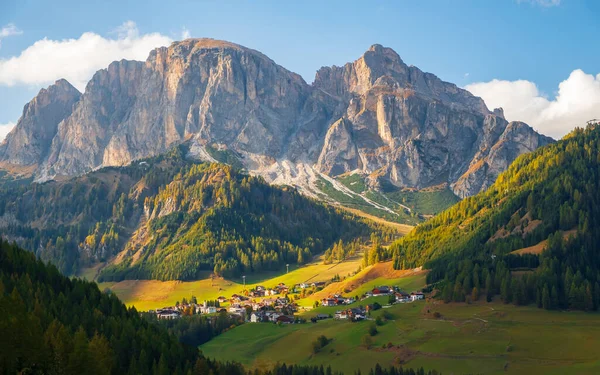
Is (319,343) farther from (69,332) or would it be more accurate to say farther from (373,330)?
(69,332)

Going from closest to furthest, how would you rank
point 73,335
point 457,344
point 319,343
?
1. point 73,335
2. point 457,344
3. point 319,343

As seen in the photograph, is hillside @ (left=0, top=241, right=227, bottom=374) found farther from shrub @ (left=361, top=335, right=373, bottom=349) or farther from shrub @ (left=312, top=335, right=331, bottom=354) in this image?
shrub @ (left=361, top=335, right=373, bottom=349)

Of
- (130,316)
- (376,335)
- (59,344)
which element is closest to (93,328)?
(130,316)

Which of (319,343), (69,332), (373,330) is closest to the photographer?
(69,332)

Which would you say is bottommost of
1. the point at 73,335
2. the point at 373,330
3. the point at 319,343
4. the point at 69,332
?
the point at 319,343

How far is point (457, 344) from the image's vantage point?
6452 inches

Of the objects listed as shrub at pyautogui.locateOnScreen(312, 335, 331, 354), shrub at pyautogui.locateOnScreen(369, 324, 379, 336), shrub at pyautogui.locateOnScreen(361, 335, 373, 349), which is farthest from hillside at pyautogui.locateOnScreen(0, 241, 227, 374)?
shrub at pyautogui.locateOnScreen(369, 324, 379, 336)

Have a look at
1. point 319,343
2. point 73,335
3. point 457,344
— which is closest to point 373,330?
point 319,343

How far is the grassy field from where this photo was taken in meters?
150

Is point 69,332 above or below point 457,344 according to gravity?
above

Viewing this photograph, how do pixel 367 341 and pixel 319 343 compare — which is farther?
pixel 319 343

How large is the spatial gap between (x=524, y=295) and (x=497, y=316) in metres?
14.7

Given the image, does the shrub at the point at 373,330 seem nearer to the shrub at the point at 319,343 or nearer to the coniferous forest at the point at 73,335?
the shrub at the point at 319,343

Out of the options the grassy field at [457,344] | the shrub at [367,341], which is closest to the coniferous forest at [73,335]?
the grassy field at [457,344]
